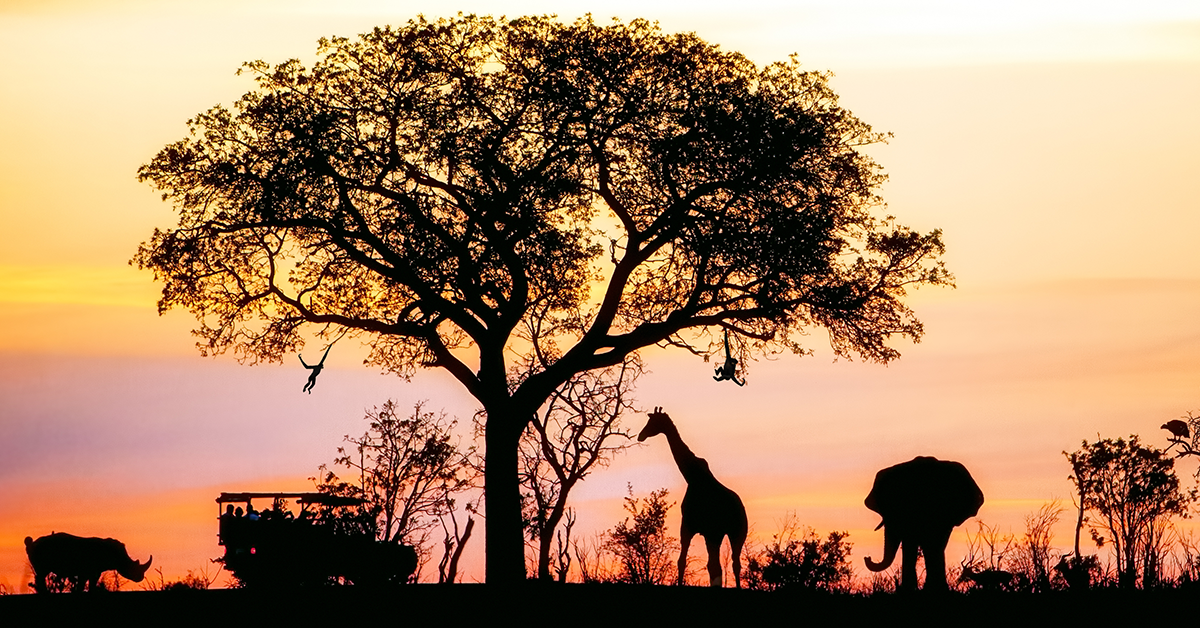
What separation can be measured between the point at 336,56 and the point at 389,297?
5.77 m

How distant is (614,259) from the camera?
3139 centimetres

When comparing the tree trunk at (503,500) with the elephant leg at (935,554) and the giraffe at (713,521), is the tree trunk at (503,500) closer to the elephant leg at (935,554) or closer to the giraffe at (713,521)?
the giraffe at (713,521)

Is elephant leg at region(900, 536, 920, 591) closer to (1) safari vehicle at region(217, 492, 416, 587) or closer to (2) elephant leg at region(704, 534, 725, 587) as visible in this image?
(2) elephant leg at region(704, 534, 725, 587)

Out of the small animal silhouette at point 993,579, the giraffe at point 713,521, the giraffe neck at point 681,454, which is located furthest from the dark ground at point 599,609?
the giraffe neck at point 681,454

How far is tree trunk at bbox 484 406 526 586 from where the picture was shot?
98.5 feet

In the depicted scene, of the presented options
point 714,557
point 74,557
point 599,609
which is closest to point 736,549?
point 714,557

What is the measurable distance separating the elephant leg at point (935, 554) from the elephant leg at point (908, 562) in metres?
0.18

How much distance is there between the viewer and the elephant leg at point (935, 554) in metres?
24.5

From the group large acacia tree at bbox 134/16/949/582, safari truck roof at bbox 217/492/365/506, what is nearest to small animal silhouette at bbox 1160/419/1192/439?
large acacia tree at bbox 134/16/949/582

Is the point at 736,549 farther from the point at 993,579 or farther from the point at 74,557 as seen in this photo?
the point at 74,557

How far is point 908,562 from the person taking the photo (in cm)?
2456

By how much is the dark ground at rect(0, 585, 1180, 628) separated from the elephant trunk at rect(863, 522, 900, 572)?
3538mm

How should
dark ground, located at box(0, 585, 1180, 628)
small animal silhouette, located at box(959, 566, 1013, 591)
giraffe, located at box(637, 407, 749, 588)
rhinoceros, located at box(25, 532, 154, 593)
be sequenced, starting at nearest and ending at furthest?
1. dark ground, located at box(0, 585, 1180, 628)
2. small animal silhouette, located at box(959, 566, 1013, 591)
3. giraffe, located at box(637, 407, 749, 588)
4. rhinoceros, located at box(25, 532, 154, 593)

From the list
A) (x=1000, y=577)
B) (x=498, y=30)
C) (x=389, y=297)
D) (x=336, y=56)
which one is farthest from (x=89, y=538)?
(x=1000, y=577)
